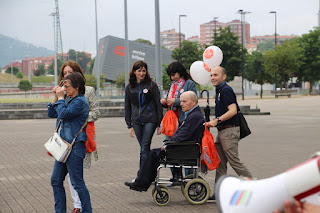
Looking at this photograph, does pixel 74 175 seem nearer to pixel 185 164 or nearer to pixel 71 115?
pixel 71 115

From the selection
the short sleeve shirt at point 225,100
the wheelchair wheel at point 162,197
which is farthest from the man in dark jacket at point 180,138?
the short sleeve shirt at point 225,100

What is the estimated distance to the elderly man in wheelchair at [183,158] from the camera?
626 centimetres

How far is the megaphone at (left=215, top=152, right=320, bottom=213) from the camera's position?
4.98 feet

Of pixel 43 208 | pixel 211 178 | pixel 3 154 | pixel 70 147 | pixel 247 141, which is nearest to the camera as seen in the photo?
pixel 70 147

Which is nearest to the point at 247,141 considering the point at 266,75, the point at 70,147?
the point at 70,147

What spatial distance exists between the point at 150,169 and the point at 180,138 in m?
0.52

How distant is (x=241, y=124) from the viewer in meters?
6.30

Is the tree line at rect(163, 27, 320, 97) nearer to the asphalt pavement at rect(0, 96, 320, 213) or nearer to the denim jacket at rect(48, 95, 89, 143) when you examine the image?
the asphalt pavement at rect(0, 96, 320, 213)

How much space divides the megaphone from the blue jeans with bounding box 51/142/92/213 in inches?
138

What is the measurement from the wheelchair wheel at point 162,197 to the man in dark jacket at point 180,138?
0.48ft

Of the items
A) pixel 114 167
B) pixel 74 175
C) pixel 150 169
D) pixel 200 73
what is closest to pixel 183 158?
pixel 150 169

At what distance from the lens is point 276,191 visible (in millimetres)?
1595

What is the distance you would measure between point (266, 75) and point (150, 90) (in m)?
60.2

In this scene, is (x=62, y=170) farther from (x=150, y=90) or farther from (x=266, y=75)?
(x=266, y=75)
